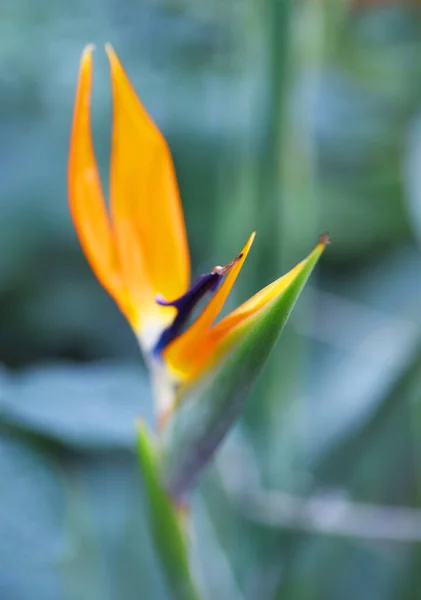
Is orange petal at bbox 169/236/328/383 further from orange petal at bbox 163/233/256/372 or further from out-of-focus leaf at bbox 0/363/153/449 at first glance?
out-of-focus leaf at bbox 0/363/153/449

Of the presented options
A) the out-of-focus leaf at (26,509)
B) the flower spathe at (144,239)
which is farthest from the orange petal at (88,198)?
the out-of-focus leaf at (26,509)

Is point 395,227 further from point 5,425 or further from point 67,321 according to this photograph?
point 5,425

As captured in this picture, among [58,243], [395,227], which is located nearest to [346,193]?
[395,227]

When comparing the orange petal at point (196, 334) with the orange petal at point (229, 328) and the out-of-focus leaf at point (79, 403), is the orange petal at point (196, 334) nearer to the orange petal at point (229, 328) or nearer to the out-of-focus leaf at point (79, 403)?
the orange petal at point (229, 328)

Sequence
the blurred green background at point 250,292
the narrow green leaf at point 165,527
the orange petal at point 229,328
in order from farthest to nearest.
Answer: the blurred green background at point 250,292 < the narrow green leaf at point 165,527 < the orange petal at point 229,328

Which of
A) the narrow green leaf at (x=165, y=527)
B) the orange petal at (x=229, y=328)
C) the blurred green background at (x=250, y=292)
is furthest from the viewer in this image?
the blurred green background at (x=250, y=292)

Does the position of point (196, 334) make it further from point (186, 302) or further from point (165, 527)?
point (165, 527)
